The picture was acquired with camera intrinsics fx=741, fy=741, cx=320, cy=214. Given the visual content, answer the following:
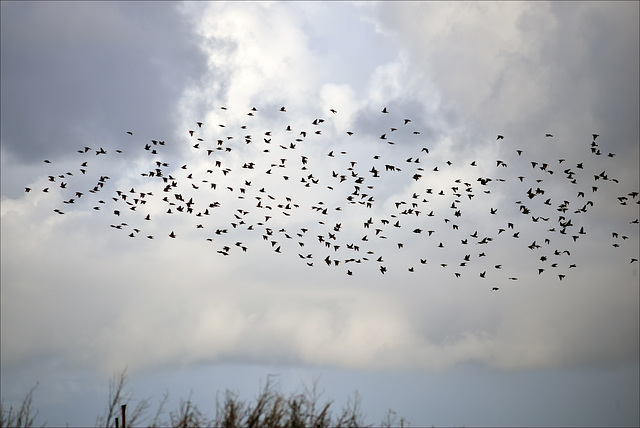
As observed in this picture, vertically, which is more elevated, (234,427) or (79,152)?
(79,152)

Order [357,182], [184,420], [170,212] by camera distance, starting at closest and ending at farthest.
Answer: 1. [184,420]
2. [170,212]
3. [357,182]

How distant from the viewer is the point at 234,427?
3825 centimetres

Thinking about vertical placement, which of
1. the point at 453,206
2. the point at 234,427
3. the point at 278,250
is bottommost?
the point at 234,427

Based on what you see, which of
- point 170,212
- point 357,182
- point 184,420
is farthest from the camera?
point 357,182

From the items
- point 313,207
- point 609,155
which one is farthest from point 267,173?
point 609,155

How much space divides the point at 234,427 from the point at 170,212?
17095 mm

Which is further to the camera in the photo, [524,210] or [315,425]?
[524,210]

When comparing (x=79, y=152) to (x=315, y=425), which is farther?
(x=79, y=152)

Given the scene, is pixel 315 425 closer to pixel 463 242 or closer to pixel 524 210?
pixel 463 242

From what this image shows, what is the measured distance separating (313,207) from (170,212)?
9938mm

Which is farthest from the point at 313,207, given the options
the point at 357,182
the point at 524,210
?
the point at 524,210

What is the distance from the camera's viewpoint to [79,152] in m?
53.1

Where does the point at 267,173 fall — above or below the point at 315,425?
above

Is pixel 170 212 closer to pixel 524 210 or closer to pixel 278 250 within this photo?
pixel 278 250
